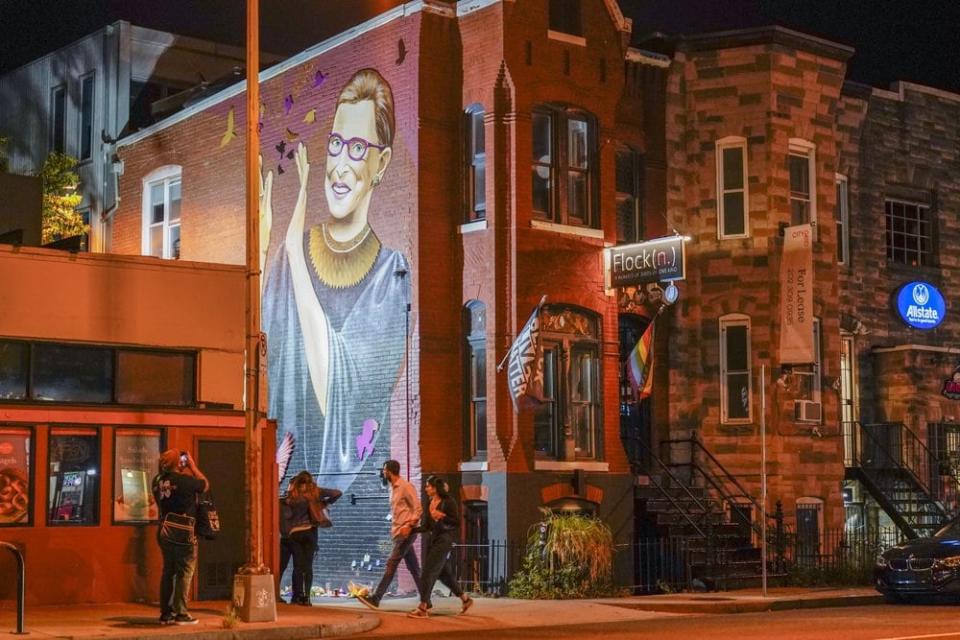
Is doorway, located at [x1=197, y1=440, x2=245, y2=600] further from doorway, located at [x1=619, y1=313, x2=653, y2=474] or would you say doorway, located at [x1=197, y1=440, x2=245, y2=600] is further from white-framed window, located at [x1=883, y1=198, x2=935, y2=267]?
white-framed window, located at [x1=883, y1=198, x2=935, y2=267]

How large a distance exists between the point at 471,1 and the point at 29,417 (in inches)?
394

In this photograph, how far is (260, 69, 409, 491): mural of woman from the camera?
24.4 metres

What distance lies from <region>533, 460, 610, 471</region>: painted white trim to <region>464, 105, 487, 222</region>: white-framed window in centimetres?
408

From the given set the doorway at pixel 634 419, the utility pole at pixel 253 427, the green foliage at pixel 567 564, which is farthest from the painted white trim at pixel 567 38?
the utility pole at pixel 253 427

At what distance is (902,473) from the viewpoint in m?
28.6

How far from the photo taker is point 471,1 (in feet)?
78.5

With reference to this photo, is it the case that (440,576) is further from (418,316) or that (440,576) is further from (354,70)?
(354,70)

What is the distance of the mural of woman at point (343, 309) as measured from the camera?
959 inches

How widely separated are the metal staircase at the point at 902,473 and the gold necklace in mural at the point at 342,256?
33.3 feet

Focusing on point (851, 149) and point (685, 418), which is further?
point (851, 149)

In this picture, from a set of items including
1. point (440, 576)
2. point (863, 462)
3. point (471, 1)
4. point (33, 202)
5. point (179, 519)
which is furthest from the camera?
point (863, 462)

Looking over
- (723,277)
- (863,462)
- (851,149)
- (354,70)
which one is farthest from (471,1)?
(863,462)

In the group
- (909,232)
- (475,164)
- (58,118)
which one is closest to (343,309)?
(475,164)

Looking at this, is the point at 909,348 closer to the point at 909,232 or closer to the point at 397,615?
the point at 909,232
